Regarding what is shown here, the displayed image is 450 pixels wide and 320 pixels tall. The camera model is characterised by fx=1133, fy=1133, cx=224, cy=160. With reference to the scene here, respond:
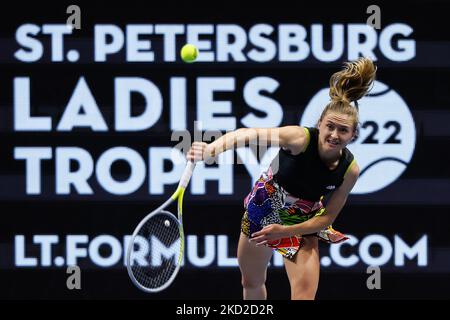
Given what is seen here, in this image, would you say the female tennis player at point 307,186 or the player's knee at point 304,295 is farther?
the player's knee at point 304,295

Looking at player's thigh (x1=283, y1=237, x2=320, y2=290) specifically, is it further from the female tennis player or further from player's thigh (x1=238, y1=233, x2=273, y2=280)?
player's thigh (x1=238, y1=233, x2=273, y2=280)

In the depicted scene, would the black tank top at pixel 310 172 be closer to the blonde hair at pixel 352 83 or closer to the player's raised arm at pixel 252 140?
the player's raised arm at pixel 252 140

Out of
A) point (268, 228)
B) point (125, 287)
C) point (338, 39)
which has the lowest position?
point (125, 287)

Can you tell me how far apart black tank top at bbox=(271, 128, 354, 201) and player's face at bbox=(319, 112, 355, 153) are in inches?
4.2

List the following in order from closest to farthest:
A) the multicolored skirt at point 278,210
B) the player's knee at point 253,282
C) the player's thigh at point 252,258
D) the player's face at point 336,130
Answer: the player's face at point 336,130 < the multicolored skirt at point 278,210 < the player's thigh at point 252,258 < the player's knee at point 253,282

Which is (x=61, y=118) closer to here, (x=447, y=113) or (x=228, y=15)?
(x=228, y=15)

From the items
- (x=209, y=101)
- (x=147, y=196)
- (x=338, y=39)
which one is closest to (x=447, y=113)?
(x=338, y=39)

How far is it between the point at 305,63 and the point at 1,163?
2.13 m

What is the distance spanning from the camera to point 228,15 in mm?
7496

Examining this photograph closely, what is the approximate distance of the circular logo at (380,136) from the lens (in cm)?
753

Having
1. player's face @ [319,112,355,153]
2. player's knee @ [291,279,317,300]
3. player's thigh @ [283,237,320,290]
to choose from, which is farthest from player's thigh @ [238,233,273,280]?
player's face @ [319,112,355,153]

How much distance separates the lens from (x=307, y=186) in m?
6.03

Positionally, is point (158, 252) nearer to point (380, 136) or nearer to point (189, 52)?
point (189, 52)

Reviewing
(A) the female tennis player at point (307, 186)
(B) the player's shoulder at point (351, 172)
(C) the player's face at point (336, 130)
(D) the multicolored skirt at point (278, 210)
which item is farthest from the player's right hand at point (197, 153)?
(B) the player's shoulder at point (351, 172)
